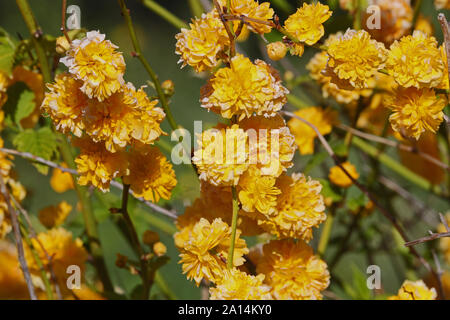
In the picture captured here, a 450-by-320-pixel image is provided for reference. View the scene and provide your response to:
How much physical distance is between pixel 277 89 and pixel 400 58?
0.32 feet

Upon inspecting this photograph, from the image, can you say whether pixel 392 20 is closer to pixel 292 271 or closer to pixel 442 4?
pixel 442 4

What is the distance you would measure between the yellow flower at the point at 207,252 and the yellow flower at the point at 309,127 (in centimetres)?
26

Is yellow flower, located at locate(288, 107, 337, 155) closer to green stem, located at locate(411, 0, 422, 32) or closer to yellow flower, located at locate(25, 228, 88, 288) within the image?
green stem, located at locate(411, 0, 422, 32)

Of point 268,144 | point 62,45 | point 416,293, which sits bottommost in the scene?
point 416,293

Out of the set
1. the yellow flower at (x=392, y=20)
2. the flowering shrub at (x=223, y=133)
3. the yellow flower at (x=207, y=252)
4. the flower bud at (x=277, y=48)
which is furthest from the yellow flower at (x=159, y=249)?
the yellow flower at (x=392, y=20)

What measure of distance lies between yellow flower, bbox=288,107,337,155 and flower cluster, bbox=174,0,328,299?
0.20 m

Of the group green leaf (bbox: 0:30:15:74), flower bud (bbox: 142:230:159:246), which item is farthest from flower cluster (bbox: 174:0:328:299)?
green leaf (bbox: 0:30:15:74)

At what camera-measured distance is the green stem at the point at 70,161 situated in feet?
1.77

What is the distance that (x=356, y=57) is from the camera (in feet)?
1.31

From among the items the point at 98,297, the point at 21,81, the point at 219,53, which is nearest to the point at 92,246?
the point at 98,297

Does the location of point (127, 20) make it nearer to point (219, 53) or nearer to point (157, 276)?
point (219, 53)

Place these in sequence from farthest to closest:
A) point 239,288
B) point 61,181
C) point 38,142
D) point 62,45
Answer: point 61,181
point 38,142
point 62,45
point 239,288

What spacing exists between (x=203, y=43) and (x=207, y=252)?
14cm

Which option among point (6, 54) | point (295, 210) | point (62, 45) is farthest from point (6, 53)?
point (295, 210)
